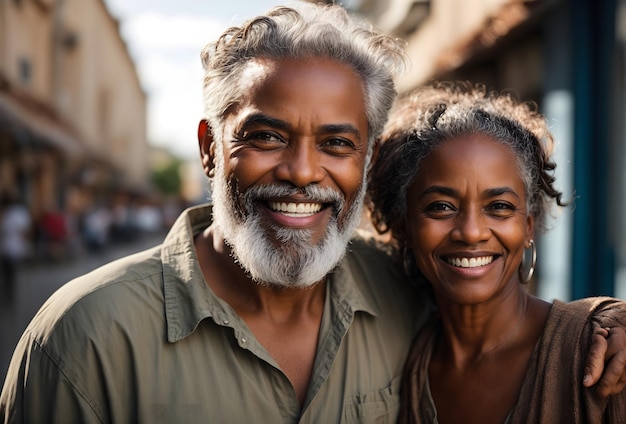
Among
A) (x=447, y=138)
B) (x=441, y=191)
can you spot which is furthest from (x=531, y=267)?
(x=447, y=138)

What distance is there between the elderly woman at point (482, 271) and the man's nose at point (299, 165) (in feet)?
1.48

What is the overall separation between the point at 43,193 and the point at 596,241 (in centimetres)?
1586

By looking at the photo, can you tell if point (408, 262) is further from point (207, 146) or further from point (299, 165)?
point (207, 146)

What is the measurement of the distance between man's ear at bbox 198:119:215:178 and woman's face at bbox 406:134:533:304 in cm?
83

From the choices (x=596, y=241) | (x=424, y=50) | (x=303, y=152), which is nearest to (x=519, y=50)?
(x=596, y=241)

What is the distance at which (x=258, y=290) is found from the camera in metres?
2.52

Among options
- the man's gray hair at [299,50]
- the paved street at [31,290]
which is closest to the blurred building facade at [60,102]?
the paved street at [31,290]

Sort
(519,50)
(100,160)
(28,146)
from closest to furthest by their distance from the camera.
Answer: (519,50), (28,146), (100,160)

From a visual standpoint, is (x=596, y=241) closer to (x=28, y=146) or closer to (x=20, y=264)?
(x=20, y=264)

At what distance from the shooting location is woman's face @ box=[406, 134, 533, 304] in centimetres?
236

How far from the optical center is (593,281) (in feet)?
17.5

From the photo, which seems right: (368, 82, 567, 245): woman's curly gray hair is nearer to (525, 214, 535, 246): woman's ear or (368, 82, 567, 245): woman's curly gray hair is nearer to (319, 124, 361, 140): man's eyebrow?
(525, 214, 535, 246): woman's ear

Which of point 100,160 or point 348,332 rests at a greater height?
point 100,160

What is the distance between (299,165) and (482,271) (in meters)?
0.77
